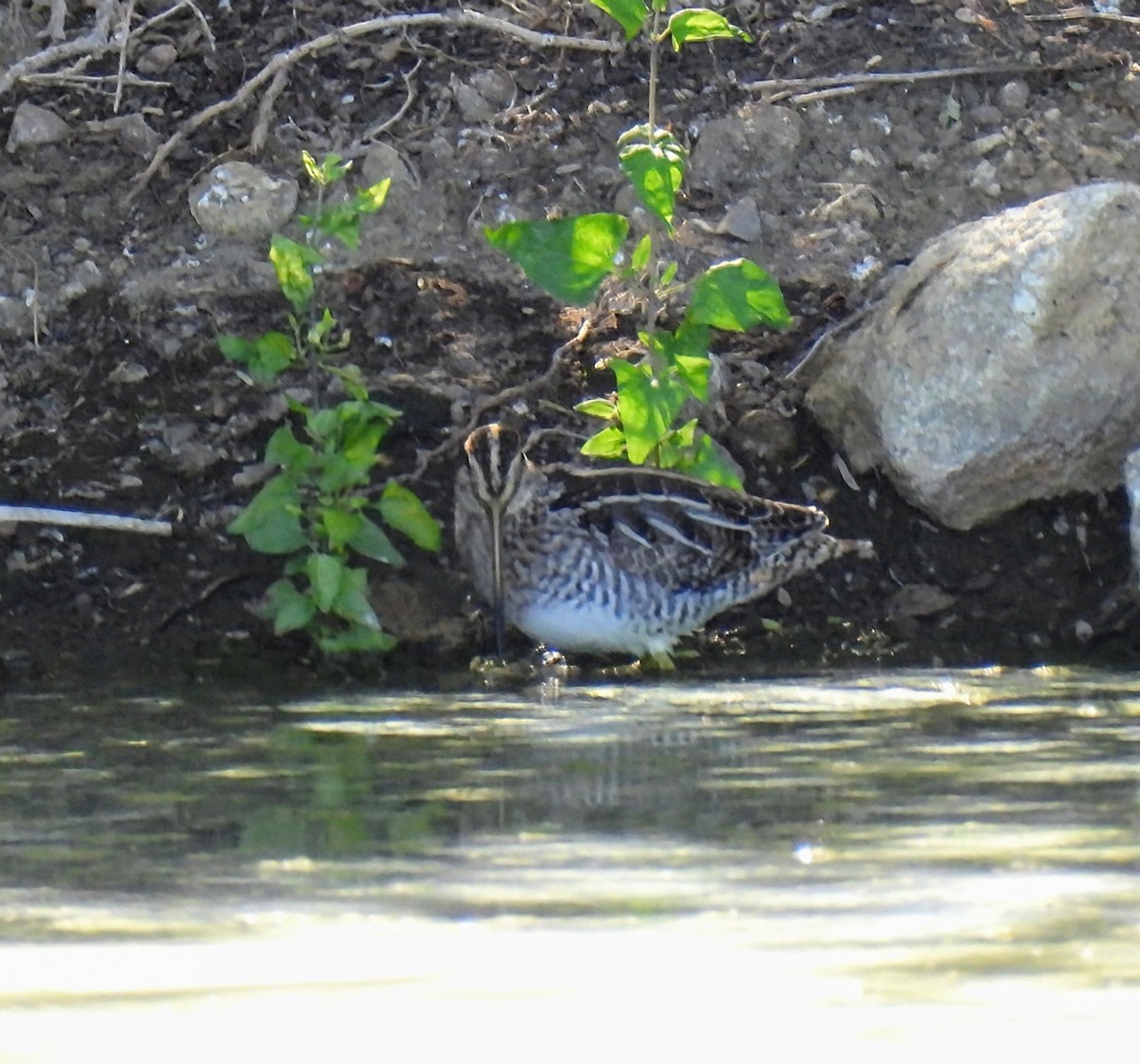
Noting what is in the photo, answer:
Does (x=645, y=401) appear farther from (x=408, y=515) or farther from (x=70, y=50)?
(x=70, y=50)

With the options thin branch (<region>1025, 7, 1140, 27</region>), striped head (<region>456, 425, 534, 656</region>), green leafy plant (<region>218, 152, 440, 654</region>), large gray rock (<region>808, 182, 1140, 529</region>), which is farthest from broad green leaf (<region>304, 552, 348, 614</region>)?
Answer: thin branch (<region>1025, 7, 1140, 27</region>)

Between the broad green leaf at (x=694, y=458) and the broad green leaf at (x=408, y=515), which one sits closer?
the broad green leaf at (x=408, y=515)

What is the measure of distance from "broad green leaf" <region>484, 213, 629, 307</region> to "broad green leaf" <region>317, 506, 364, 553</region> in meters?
0.76

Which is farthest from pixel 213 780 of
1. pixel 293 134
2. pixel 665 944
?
pixel 293 134

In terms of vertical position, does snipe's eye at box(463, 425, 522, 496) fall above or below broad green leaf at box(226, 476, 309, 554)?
above

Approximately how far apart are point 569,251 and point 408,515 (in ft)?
2.58

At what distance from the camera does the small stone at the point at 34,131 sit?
7270mm

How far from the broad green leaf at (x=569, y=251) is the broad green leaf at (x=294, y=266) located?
0.46 meters

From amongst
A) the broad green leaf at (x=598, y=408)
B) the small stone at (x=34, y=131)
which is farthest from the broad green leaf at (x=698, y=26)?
the small stone at (x=34, y=131)

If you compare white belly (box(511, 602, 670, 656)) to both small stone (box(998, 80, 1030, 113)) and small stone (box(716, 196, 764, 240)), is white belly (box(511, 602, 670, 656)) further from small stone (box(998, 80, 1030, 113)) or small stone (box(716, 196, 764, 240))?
small stone (box(998, 80, 1030, 113))

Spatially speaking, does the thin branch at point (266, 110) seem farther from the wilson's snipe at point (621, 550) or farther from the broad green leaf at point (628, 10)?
the broad green leaf at point (628, 10)

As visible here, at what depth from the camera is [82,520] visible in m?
5.84

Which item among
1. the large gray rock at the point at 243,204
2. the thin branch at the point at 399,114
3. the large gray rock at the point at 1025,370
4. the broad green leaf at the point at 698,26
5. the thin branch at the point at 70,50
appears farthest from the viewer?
the thin branch at the point at 70,50

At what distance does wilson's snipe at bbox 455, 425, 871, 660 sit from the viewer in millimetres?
5758
